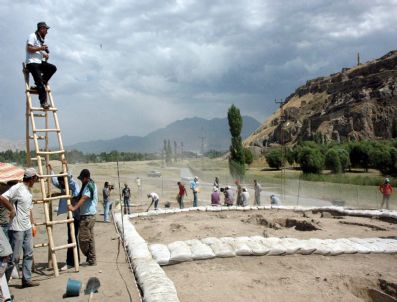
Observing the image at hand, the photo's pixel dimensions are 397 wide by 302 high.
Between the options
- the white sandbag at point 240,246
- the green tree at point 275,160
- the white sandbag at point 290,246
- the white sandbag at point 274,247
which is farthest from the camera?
the green tree at point 275,160

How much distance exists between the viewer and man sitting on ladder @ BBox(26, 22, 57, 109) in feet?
22.6

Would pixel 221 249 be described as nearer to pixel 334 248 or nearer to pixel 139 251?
pixel 139 251

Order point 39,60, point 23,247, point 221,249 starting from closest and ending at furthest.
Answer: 1. point 23,247
2. point 39,60
3. point 221,249

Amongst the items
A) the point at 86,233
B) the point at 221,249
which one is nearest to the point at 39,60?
the point at 86,233

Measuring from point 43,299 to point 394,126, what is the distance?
8304cm

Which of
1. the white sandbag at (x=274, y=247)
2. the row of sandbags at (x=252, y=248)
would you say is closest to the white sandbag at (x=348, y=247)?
the row of sandbags at (x=252, y=248)

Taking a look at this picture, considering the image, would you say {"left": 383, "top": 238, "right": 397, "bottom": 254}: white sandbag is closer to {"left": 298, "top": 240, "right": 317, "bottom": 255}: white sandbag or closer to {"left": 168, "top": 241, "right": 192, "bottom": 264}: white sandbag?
{"left": 298, "top": 240, "right": 317, "bottom": 255}: white sandbag

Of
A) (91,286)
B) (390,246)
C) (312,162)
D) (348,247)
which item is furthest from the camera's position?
(312,162)

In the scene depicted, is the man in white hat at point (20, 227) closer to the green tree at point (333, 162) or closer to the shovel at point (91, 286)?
the shovel at point (91, 286)

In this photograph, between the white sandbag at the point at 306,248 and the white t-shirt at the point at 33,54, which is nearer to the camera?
the white t-shirt at the point at 33,54

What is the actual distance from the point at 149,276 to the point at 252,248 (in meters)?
2.75

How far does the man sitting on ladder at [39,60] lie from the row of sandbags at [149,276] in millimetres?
3438

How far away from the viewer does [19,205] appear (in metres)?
5.85

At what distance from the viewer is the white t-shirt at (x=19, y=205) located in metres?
5.78
